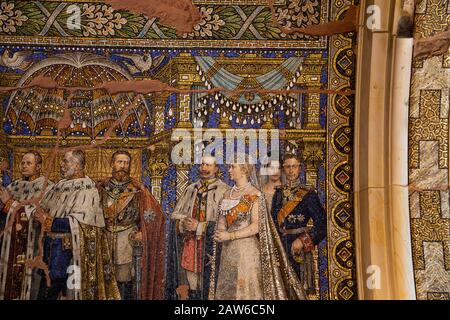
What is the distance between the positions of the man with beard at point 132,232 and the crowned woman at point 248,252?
356 millimetres

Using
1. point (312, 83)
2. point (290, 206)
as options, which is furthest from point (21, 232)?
point (312, 83)

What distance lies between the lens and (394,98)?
12539 millimetres

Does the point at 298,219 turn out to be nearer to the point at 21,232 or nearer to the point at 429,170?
the point at 429,170

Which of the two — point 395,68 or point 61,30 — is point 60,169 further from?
point 395,68

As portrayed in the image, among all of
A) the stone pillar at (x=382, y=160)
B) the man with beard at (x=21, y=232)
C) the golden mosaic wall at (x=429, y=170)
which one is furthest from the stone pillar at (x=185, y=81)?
the golden mosaic wall at (x=429, y=170)

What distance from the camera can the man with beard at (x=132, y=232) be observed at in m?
12.5

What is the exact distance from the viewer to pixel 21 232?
41.1ft

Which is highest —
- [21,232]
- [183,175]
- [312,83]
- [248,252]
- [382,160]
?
[312,83]

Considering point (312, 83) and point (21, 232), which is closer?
point (21, 232)

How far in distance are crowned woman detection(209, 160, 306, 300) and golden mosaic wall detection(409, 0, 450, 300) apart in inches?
30.8

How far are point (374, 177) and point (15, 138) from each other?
2.19 meters

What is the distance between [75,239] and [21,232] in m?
0.33

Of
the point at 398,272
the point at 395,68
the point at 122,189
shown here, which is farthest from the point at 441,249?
the point at 122,189

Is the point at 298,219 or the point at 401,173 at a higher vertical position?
the point at 401,173
